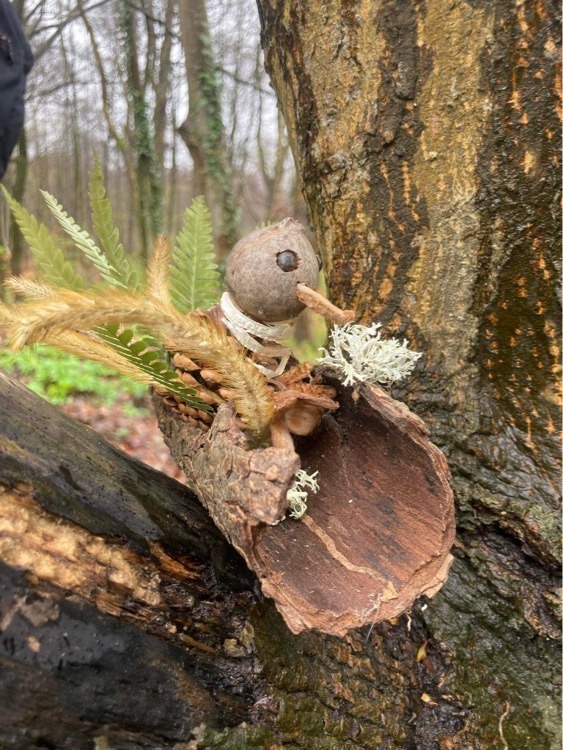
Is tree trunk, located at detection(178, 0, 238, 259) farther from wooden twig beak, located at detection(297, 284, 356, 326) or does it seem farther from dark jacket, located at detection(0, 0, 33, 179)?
wooden twig beak, located at detection(297, 284, 356, 326)

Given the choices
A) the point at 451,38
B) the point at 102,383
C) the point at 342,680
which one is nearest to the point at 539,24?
the point at 451,38

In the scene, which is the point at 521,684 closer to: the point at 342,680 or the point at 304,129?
the point at 342,680

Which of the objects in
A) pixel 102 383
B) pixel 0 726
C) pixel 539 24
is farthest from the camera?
pixel 102 383

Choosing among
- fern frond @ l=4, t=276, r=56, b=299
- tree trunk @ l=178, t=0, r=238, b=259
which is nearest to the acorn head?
fern frond @ l=4, t=276, r=56, b=299

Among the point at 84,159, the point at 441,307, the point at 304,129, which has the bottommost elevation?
Result: the point at 441,307

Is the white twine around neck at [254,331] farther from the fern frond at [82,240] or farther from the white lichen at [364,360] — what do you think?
the fern frond at [82,240]

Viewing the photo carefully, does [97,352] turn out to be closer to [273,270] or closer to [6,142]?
[273,270]
